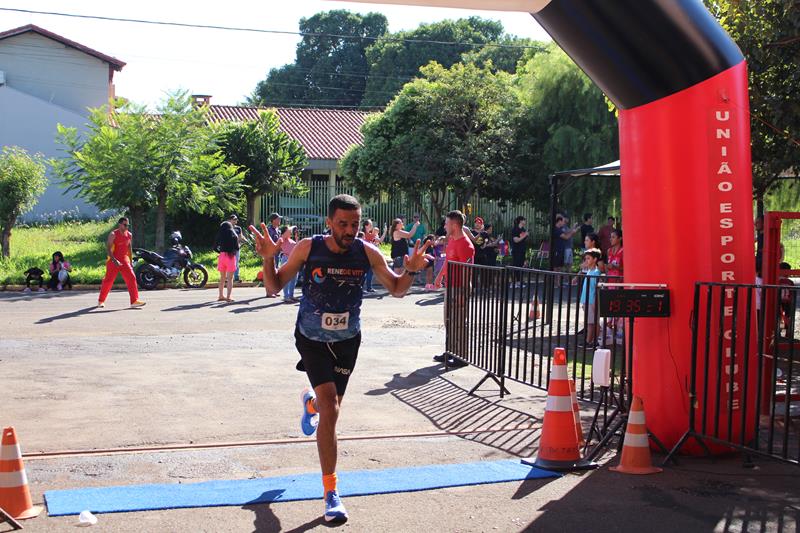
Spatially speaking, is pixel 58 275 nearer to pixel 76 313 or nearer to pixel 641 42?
pixel 76 313

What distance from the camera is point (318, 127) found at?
46938mm

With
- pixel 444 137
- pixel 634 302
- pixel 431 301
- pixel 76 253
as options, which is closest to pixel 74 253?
pixel 76 253

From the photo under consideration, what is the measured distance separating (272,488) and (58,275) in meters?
17.2

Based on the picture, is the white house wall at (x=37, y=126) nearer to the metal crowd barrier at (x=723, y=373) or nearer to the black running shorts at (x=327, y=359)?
the black running shorts at (x=327, y=359)

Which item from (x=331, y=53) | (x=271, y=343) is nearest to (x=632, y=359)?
(x=271, y=343)

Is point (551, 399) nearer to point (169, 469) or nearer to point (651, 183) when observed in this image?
point (651, 183)

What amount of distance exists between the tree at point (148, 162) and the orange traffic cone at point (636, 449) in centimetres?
2197

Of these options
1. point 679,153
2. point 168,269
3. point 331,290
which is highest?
point 679,153

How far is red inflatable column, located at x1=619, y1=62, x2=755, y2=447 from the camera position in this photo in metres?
6.98

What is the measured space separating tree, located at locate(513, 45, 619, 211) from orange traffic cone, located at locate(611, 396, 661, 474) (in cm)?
2404

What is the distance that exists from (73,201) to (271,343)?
98.2 ft

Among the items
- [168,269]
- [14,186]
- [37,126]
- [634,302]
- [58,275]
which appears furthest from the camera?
[37,126]

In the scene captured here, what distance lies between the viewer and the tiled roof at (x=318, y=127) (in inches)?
1720

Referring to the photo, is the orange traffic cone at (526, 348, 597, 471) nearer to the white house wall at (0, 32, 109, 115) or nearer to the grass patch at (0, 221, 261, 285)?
the grass patch at (0, 221, 261, 285)
